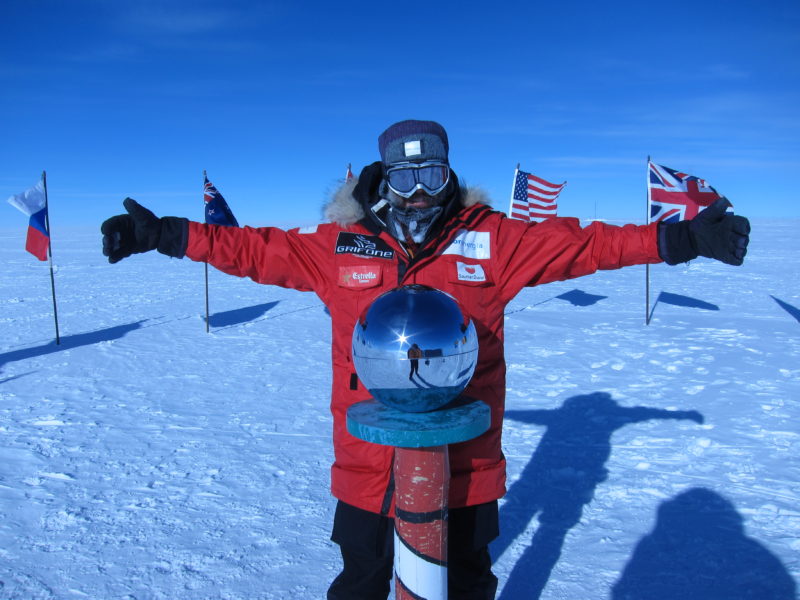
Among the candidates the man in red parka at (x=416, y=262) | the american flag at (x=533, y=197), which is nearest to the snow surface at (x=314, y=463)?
the man in red parka at (x=416, y=262)

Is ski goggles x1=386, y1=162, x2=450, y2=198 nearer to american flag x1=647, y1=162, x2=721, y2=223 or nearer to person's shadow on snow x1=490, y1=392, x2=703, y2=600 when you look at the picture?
person's shadow on snow x1=490, y1=392, x2=703, y2=600

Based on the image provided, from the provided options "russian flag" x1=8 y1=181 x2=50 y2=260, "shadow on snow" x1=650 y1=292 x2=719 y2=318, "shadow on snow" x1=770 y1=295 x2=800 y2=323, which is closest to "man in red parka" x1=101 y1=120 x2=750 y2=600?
"russian flag" x1=8 y1=181 x2=50 y2=260

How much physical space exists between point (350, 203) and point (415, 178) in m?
0.31

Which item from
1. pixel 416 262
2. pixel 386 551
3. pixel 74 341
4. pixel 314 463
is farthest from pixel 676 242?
pixel 74 341

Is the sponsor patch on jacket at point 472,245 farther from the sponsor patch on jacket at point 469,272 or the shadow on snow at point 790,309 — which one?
the shadow on snow at point 790,309

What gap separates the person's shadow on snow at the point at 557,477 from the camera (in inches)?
123

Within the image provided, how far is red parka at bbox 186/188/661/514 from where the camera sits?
2021 millimetres

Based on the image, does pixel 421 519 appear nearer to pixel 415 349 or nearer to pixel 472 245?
pixel 415 349

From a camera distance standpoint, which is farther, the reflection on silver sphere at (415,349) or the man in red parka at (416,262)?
the man in red parka at (416,262)

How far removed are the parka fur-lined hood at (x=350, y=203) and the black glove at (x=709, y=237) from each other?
66cm

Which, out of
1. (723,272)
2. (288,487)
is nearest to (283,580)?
(288,487)

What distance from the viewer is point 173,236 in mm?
2092

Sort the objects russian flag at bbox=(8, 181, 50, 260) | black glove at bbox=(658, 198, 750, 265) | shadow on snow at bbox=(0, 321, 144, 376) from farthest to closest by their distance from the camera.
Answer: russian flag at bbox=(8, 181, 50, 260)
shadow on snow at bbox=(0, 321, 144, 376)
black glove at bbox=(658, 198, 750, 265)

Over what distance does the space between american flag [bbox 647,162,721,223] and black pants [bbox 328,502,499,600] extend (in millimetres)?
7602
